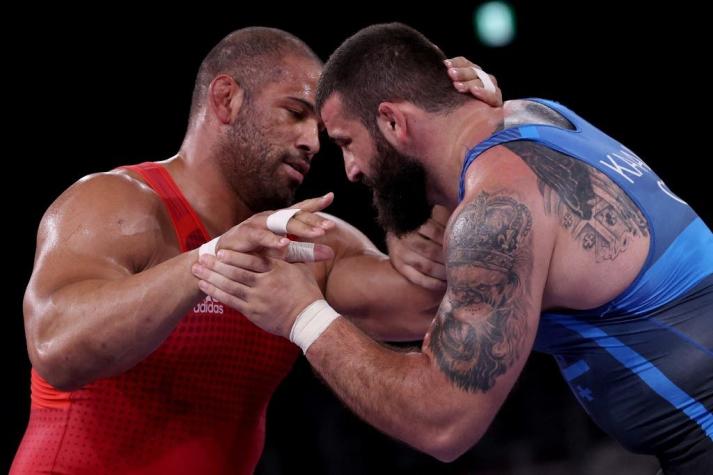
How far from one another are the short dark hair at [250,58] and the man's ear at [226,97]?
0.02 m

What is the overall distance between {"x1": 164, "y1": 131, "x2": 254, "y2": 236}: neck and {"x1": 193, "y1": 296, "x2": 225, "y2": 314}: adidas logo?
10.0 inches

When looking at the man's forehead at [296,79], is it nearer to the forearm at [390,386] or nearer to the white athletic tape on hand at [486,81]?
the white athletic tape on hand at [486,81]

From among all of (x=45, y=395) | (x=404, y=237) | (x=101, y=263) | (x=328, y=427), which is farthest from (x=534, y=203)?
(x=328, y=427)

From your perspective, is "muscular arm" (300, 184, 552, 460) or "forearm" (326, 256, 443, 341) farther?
"forearm" (326, 256, 443, 341)

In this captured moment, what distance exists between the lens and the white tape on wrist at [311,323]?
218 cm

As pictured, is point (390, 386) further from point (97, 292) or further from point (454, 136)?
point (97, 292)

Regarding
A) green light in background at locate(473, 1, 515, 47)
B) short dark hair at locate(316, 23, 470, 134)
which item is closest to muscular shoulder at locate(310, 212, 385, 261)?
short dark hair at locate(316, 23, 470, 134)

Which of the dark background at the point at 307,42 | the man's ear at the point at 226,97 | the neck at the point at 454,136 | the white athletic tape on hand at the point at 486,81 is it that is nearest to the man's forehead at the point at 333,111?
the neck at the point at 454,136

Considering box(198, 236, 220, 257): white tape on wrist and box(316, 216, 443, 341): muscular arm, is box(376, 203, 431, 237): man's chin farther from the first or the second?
box(198, 236, 220, 257): white tape on wrist

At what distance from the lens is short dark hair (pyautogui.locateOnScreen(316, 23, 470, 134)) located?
7.85 feet

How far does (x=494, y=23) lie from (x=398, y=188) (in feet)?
13.3

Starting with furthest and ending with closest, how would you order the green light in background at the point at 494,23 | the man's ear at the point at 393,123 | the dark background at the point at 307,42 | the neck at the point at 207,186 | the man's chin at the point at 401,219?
the green light in background at the point at 494,23
the dark background at the point at 307,42
the neck at the point at 207,186
the man's chin at the point at 401,219
the man's ear at the point at 393,123

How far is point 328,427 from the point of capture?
482 centimetres

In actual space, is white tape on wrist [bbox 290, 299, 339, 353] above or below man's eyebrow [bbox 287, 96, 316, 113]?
below
